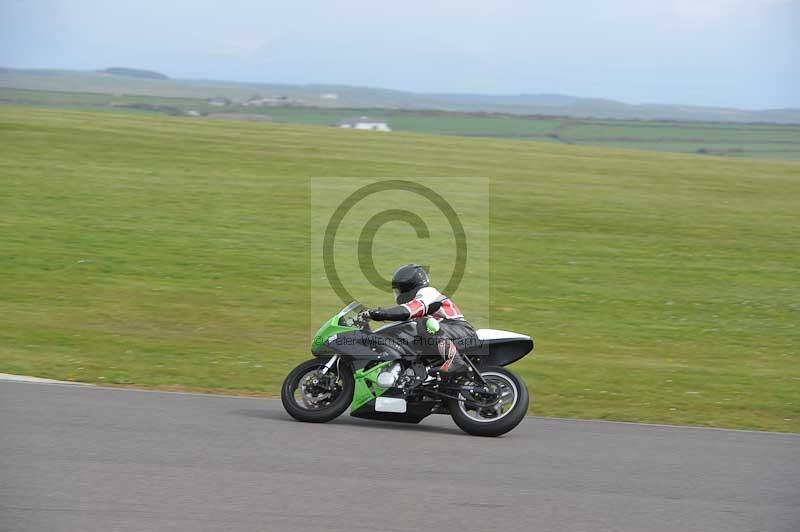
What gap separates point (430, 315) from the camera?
10.2 m

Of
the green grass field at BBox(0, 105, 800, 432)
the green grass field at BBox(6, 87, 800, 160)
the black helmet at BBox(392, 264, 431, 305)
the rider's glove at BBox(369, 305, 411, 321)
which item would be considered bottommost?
the green grass field at BBox(0, 105, 800, 432)

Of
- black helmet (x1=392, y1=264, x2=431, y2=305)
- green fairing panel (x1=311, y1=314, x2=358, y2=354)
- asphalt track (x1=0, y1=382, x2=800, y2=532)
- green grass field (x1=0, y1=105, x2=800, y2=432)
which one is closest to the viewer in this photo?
asphalt track (x1=0, y1=382, x2=800, y2=532)

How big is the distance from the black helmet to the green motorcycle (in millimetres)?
283

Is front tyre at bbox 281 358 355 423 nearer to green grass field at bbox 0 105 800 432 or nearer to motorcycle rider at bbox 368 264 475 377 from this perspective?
motorcycle rider at bbox 368 264 475 377

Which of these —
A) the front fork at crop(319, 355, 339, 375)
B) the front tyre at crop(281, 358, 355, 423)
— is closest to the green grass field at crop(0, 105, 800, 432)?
the front tyre at crop(281, 358, 355, 423)

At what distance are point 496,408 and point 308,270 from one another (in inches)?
491

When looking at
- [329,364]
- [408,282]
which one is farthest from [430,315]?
[329,364]

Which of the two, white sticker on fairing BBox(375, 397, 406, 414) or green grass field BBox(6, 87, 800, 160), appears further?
green grass field BBox(6, 87, 800, 160)

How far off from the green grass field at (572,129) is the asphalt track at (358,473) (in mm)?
60673

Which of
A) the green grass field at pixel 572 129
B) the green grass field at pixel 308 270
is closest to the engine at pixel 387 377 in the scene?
the green grass field at pixel 308 270

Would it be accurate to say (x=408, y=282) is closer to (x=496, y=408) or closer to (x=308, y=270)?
(x=496, y=408)

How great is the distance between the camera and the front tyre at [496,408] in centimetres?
961

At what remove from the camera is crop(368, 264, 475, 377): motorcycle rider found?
32.6 feet

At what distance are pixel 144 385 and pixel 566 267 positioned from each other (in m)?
13.0
